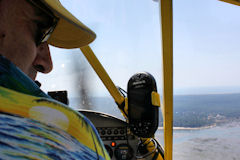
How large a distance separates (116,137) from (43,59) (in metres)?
1.65

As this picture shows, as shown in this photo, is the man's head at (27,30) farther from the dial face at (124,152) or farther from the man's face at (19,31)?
the dial face at (124,152)

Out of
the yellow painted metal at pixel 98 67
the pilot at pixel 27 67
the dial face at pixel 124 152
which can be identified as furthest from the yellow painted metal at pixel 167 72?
the pilot at pixel 27 67

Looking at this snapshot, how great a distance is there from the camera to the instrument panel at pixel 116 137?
1.82m

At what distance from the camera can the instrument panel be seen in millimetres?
1815

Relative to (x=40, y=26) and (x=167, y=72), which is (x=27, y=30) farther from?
(x=167, y=72)

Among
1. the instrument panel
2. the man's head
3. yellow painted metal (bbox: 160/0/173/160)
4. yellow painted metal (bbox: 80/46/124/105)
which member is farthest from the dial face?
the man's head

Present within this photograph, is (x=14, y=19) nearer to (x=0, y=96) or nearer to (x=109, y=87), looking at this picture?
(x=0, y=96)

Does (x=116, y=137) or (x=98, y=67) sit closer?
(x=116, y=137)

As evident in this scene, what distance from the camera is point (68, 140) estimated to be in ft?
0.72

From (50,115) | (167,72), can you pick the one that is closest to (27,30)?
(50,115)

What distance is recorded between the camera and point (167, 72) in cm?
204

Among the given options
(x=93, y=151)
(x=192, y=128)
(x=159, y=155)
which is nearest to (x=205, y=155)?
(x=192, y=128)

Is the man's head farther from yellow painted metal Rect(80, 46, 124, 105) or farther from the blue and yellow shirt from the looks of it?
yellow painted metal Rect(80, 46, 124, 105)

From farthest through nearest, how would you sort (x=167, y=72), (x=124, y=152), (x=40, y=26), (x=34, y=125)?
(x=167, y=72)
(x=124, y=152)
(x=40, y=26)
(x=34, y=125)
